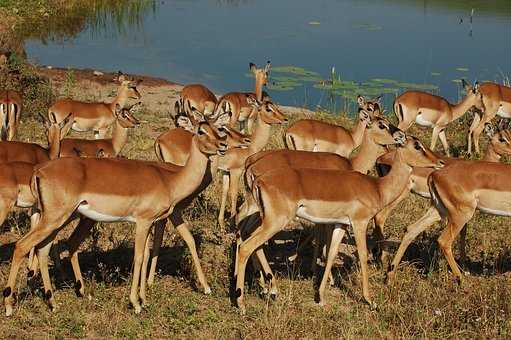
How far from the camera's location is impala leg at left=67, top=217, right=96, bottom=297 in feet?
21.3

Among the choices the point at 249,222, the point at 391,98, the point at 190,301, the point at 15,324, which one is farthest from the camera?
the point at 391,98

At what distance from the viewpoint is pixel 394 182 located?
22.5 ft

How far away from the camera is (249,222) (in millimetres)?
7398

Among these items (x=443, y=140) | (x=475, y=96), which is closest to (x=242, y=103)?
(x=443, y=140)

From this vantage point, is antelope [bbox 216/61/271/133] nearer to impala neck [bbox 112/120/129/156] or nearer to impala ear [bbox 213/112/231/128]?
impala neck [bbox 112/120/129/156]

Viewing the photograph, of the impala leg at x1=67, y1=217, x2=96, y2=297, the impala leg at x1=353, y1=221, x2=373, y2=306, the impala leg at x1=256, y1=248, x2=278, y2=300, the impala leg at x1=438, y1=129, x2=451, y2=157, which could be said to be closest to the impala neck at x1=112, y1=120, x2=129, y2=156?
the impala leg at x1=67, y1=217, x2=96, y2=297

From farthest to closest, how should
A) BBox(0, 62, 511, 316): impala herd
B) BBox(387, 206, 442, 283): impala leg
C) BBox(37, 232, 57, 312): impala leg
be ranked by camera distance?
BBox(387, 206, 442, 283): impala leg, BBox(37, 232, 57, 312): impala leg, BBox(0, 62, 511, 316): impala herd

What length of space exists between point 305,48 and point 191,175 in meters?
16.3

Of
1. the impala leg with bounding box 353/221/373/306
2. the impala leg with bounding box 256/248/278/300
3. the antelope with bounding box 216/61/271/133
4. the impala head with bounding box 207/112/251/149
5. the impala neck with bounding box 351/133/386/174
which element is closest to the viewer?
the impala leg with bounding box 353/221/373/306

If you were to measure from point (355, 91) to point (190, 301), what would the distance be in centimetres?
1141

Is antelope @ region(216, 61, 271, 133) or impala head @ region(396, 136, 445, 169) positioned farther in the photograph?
antelope @ region(216, 61, 271, 133)

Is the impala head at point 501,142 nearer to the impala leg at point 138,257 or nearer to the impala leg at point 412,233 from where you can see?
the impala leg at point 412,233

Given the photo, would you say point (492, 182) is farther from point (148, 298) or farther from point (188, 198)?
point (148, 298)

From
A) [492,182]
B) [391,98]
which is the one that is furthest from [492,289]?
[391,98]
